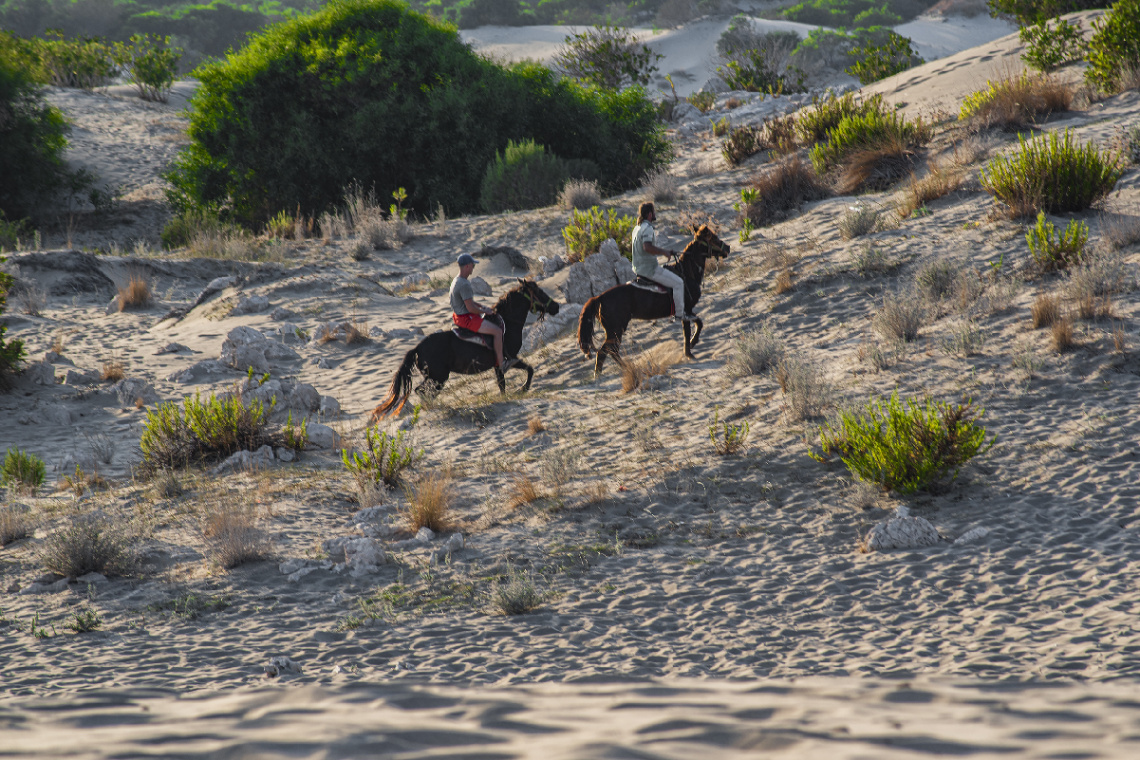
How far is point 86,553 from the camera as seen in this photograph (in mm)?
5074

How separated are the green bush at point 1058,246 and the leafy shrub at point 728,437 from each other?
422cm

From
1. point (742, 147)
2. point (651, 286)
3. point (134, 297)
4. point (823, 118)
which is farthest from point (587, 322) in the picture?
point (742, 147)

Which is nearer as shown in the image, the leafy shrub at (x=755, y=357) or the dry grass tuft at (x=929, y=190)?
the leafy shrub at (x=755, y=357)

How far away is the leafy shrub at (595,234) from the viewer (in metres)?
13.6

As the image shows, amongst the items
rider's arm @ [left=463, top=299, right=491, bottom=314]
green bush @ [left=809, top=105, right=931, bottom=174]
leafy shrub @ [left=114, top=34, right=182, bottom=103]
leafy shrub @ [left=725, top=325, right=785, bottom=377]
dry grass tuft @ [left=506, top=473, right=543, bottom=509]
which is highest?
leafy shrub @ [left=114, top=34, right=182, bottom=103]

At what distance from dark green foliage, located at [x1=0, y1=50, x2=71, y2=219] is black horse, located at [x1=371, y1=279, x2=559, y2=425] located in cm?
2008

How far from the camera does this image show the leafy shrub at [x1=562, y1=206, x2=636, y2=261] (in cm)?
1356

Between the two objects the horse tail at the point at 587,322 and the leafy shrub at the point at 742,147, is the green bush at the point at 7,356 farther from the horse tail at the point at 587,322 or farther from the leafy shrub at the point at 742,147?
the leafy shrub at the point at 742,147

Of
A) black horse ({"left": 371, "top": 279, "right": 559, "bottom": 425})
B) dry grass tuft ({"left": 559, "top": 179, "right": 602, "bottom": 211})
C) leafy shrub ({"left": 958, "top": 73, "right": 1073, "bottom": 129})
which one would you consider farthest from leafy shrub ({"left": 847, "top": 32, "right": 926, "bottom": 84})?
black horse ({"left": 371, "top": 279, "right": 559, "bottom": 425})

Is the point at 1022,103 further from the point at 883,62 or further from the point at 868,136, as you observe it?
the point at 883,62

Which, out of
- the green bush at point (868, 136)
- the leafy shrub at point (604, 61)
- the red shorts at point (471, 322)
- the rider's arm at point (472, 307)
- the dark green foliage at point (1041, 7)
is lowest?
the red shorts at point (471, 322)

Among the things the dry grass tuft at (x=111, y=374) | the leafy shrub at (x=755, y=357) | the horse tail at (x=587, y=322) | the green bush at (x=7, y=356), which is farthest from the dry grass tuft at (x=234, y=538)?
the green bush at (x=7, y=356)

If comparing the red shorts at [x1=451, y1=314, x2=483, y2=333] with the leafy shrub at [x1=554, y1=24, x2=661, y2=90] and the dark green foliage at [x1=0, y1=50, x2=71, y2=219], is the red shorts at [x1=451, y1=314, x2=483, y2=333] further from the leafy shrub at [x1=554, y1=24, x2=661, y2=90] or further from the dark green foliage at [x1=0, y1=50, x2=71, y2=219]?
the leafy shrub at [x1=554, y1=24, x2=661, y2=90]

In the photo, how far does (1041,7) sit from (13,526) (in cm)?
2417
